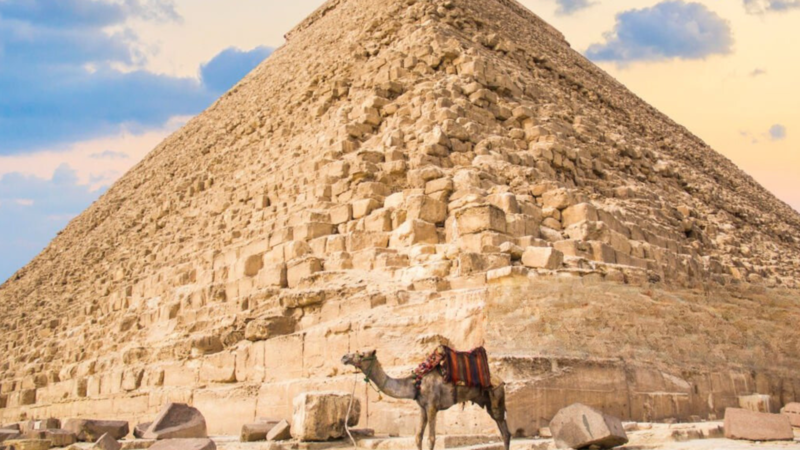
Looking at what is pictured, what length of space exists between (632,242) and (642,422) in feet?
9.13

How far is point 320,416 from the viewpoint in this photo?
5.71m

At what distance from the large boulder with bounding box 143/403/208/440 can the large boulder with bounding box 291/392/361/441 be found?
1.31 m

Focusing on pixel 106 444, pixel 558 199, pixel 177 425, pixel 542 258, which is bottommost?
pixel 106 444

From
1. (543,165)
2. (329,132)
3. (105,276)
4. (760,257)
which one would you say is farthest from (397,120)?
(105,276)

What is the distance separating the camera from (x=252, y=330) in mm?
8289

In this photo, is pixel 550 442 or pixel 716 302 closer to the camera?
pixel 550 442

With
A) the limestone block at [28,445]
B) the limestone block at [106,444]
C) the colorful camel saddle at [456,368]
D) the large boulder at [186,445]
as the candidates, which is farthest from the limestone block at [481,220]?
the limestone block at [28,445]

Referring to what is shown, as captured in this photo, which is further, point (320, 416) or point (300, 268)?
point (300, 268)

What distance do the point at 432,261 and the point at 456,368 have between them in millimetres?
2443

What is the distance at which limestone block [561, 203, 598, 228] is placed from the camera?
8.16 m

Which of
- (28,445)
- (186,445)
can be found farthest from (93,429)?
(186,445)

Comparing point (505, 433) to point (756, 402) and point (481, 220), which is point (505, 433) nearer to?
point (481, 220)

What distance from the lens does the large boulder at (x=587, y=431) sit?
16.2 feet

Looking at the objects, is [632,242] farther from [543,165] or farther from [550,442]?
[550,442]
